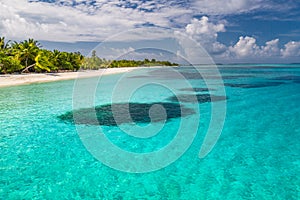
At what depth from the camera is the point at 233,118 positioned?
1686cm

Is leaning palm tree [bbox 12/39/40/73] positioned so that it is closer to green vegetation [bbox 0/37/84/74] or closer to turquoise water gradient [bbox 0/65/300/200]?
green vegetation [bbox 0/37/84/74]

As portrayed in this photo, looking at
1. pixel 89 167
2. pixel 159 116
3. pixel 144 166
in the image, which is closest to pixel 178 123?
pixel 159 116

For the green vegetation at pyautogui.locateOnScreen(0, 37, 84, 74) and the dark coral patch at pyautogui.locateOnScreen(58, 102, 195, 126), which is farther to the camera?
the green vegetation at pyautogui.locateOnScreen(0, 37, 84, 74)

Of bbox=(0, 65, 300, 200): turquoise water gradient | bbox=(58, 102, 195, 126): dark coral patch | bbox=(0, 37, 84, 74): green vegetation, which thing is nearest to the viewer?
bbox=(0, 65, 300, 200): turquoise water gradient

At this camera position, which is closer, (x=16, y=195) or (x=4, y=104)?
(x=16, y=195)

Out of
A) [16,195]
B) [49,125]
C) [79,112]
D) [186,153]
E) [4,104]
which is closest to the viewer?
[16,195]

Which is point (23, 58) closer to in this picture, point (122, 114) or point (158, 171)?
point (122, 114)

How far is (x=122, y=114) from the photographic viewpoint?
706 inches

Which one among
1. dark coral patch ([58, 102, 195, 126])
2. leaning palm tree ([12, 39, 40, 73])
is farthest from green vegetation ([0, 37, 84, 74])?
dark coral patch ([58, 102, 195, 126])

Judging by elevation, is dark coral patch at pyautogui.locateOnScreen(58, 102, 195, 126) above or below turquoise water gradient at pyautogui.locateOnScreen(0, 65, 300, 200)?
above

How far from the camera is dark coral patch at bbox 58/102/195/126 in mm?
15914

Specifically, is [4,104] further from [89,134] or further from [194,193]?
[194,193]

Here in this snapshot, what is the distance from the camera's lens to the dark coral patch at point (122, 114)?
15.9 m

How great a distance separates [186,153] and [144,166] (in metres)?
2.20
